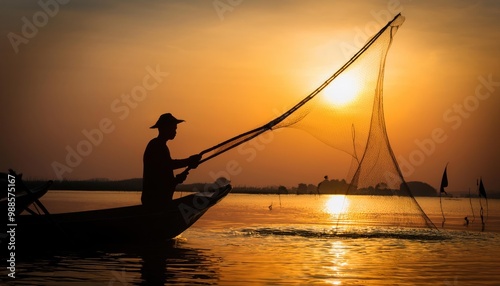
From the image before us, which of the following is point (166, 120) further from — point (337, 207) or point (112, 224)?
point (337, 207)

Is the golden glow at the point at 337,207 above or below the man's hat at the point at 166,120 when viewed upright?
below

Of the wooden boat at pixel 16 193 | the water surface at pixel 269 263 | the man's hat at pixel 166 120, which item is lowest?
the water surface at pixel 269 263

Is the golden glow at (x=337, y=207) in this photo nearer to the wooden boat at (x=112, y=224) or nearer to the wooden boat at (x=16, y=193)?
the wooden boat at (x=112, y=224)

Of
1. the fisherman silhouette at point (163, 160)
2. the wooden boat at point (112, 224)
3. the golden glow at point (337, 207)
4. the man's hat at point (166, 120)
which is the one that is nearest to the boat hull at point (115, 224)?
the wooden boat at point (112, 224)

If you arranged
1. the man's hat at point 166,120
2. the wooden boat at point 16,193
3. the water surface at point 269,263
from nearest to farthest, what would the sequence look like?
the water surface at point 269,263
the wooden boat at point 16,193
the man's hat at point 166,120

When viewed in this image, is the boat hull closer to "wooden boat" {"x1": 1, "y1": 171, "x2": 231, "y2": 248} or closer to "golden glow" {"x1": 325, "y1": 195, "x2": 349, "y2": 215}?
"wooden boat" {"x1": 1, "y1": 171, "x2": 231, "y2": 248}

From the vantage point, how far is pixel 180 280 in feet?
40.5

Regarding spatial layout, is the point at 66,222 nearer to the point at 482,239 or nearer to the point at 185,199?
the point at 185,199

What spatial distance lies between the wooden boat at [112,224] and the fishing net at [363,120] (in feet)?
9.88

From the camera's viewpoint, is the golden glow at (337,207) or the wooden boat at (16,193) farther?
the golden glow at (337,207)

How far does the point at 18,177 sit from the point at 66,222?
1.41 m

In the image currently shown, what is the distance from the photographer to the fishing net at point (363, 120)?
700 inches

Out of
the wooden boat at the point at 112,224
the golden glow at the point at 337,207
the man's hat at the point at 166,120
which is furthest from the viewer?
the golden glow at the point at 337,207

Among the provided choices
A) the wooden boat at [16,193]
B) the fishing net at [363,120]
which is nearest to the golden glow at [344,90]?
the fishing net at [363,120]
